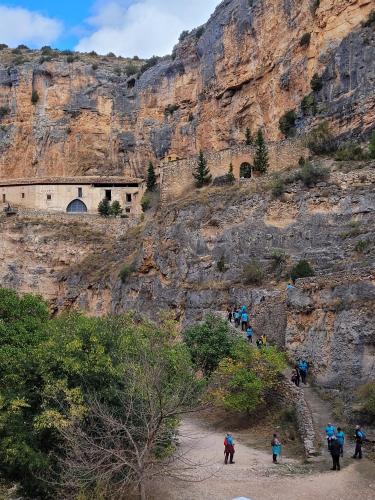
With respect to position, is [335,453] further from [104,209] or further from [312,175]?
[104,209]

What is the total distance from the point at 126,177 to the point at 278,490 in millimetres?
40731

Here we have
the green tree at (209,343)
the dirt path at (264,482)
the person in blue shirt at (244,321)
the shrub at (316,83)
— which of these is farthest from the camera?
the shrub at (316,83)

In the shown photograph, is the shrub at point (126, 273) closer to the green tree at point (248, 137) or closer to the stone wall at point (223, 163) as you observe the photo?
the stone wall at point (223, 163)

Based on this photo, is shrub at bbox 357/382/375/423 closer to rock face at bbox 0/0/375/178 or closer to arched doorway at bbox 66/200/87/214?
rock face at bbox 0/0/375/178

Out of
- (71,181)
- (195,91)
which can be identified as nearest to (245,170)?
(195,91)

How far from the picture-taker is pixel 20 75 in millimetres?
57094

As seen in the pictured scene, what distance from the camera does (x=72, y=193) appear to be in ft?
162

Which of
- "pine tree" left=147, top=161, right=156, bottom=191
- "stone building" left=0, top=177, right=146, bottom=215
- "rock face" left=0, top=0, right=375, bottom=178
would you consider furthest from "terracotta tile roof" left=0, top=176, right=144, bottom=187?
"rock face" left=0, top=0, right=375, bottom=178

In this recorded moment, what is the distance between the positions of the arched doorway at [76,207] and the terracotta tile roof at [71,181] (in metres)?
1.64

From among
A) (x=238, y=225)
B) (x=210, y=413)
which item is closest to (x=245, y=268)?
(x=238, y=225)

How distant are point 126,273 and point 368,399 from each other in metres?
20.9

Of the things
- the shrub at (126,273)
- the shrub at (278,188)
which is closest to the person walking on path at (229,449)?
the shrub at (278,188)

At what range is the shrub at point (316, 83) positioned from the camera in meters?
36.7

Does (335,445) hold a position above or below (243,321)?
below
